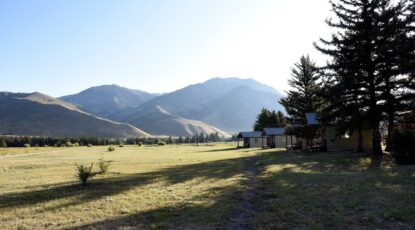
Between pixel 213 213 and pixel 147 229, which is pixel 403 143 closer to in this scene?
pixel 213 213

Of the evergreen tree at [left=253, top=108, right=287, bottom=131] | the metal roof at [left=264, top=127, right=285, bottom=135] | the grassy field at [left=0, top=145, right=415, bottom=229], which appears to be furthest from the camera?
the evergreen tree at [left=253, top=108, right=287, bottom=131]

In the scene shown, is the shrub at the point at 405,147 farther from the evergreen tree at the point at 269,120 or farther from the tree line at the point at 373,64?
the evergreen tree at the point at 269,120

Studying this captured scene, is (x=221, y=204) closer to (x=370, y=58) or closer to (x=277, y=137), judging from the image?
(x=370, y=58)

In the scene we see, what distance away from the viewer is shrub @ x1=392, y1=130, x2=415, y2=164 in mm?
23047

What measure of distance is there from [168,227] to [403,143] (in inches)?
720

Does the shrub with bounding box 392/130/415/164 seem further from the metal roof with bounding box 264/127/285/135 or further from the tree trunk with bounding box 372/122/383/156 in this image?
the metal roof with bounding box 264/127/285/135

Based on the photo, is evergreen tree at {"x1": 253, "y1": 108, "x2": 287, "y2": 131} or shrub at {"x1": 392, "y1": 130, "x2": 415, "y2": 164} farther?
evergreen tree at {"x1": 253, "y1": 108, "x2": 287, "y2": 131}

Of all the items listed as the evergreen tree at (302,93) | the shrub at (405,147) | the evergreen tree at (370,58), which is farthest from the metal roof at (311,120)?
the shrub at (405,147)

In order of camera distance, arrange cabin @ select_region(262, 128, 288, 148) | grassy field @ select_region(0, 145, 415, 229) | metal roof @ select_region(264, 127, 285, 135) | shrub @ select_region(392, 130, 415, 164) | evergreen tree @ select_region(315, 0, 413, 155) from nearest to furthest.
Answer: grassy field @ select_region(0, 145, 415, 229) → shrub @ select_region(392, 130, 415, 164) → evergreen tree @ select_region(315, 0, 413, 155) → metal roof @ select_region(264, 127, 285, 135) → cabin @ select_region(262, 128, 288, 148)

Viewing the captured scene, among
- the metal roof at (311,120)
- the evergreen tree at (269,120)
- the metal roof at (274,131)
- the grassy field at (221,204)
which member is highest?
the evergreen tree at (269,120)

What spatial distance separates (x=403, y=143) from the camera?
23.3 meters

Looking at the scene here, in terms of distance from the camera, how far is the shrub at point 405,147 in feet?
75.6

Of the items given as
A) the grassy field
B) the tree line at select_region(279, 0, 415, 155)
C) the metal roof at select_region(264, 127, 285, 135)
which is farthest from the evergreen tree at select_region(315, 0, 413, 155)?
the metal roof at select_region(264, 127, 285, 135)

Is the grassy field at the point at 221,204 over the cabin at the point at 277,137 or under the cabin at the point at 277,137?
under
